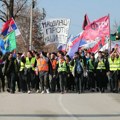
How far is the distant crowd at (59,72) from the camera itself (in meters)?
22.1

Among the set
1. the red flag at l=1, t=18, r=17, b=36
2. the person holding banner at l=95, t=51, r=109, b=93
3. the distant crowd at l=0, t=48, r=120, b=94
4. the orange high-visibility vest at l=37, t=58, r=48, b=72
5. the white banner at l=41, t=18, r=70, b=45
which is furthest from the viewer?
the white banner at l=41, t=18, r=70, b=45

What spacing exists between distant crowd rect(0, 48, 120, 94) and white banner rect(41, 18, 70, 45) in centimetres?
497

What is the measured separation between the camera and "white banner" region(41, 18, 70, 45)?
2777cm

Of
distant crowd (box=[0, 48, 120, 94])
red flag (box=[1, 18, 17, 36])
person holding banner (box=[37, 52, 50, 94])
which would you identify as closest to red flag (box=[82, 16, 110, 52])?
distant crowd (box=[0, 48, 120, 94])

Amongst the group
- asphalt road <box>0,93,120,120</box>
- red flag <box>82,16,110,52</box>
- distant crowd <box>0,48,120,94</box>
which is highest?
red flag <box>82,16,110,52</box>

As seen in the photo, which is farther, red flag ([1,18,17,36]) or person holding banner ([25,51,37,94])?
red flag ([1,18,17,36])

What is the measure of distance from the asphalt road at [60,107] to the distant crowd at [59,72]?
7.26ft

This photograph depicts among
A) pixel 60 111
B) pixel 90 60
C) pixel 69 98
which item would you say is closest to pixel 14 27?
pixel 90 60

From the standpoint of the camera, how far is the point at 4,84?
76.6 feet

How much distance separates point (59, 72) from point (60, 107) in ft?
20.7

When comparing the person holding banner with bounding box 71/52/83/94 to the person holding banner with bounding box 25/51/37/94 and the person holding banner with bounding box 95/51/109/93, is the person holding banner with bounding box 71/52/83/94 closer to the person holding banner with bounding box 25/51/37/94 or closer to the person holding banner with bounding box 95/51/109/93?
the person holding banner with bounding box 95/51/109/93

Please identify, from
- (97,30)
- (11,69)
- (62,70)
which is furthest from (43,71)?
(97,30)

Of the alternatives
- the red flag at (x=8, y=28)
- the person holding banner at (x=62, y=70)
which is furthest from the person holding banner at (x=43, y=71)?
the red flag at (x=8, y=28)

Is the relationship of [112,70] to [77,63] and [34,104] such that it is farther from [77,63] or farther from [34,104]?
[34,104]
